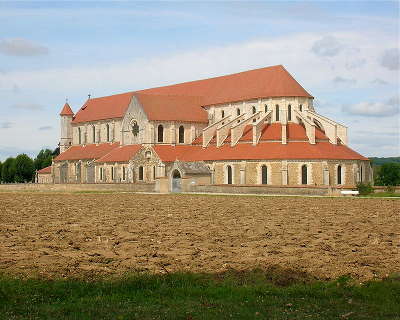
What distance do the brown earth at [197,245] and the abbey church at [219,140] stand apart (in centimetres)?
3773

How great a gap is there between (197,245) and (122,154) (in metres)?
64.1

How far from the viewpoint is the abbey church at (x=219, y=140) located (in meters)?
66.4

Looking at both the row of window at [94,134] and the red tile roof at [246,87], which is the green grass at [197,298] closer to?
the red tile roof at [246,87]

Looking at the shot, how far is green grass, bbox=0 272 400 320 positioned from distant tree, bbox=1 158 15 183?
131174mm

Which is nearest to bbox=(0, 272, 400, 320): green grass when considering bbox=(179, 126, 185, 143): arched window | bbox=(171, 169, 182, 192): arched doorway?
bbox=(171, 169, 182, 192): arched doorway

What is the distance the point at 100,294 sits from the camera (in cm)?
1277

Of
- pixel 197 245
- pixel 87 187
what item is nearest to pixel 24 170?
pixel 87 187

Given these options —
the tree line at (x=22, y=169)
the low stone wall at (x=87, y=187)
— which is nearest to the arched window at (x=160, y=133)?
the low stone wall at (x=87, y=187)

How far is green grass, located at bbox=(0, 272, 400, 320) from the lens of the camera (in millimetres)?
11375

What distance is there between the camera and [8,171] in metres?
141

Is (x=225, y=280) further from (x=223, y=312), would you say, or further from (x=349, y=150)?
(x=349, y=150)

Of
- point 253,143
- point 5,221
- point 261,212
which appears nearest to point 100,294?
point 5,221

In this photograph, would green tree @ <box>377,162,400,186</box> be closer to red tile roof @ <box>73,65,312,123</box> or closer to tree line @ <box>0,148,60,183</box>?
red tile roof @ <box>73,65,312,123</box>

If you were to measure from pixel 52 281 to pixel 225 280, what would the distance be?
12.3ft
